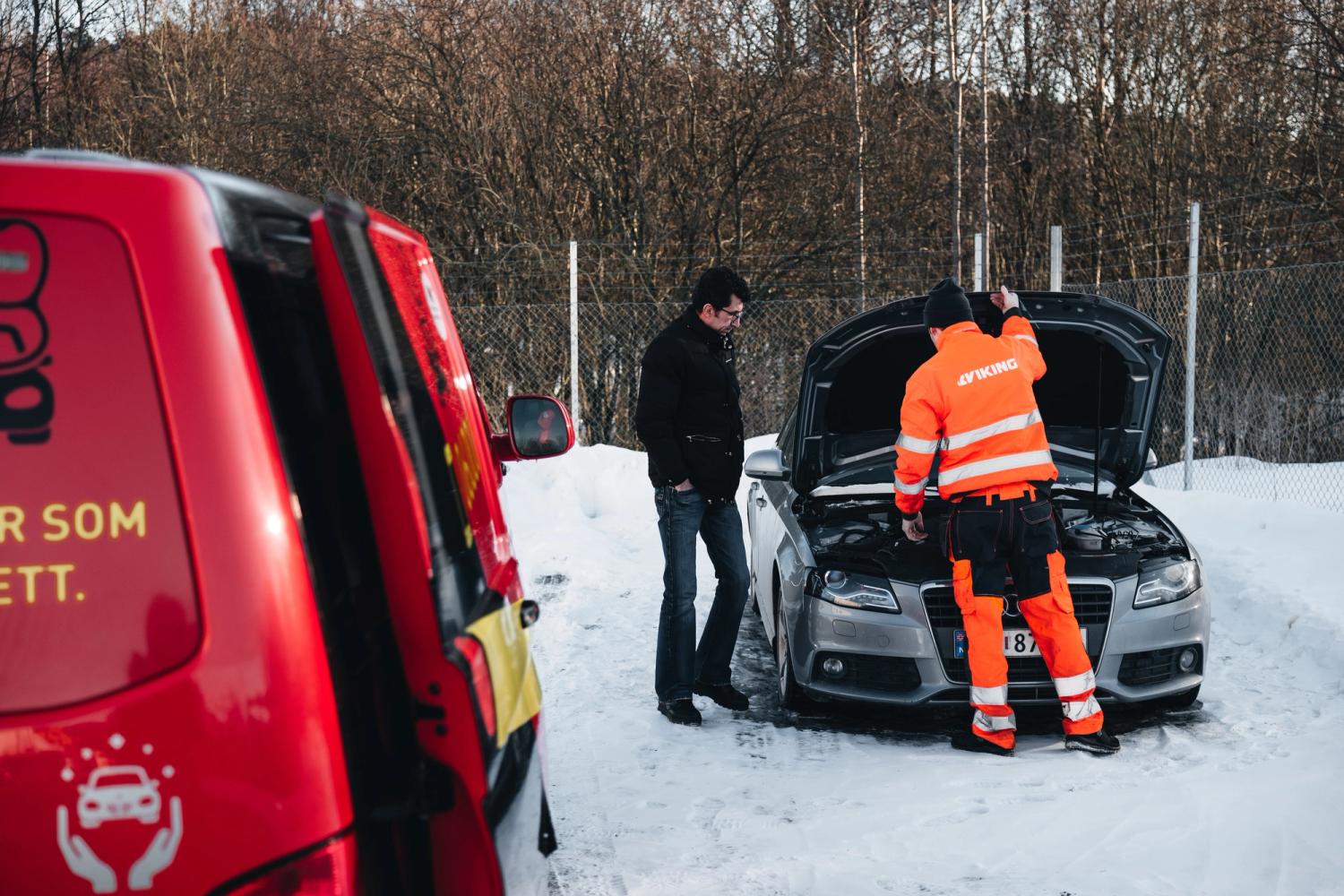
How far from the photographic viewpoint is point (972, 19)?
1970 centimetres

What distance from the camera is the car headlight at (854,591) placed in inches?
215

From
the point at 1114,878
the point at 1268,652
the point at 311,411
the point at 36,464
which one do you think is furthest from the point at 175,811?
the point at 1268,652

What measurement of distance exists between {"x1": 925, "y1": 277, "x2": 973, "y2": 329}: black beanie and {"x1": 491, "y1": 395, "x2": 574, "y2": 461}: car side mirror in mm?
2234

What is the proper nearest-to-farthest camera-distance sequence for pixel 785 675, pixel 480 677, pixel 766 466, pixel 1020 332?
pixel 480 677 < pixel 1020 332 < pixel 785 675 < pixel 766 466

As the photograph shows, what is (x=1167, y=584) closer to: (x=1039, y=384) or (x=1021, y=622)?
(x=1021, y=622)

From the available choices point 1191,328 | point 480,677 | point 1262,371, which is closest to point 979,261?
point 1191,328

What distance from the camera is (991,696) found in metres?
5.25

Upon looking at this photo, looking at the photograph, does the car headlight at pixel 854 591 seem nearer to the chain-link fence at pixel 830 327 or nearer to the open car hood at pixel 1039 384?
the open car hood at pixel 1039 384

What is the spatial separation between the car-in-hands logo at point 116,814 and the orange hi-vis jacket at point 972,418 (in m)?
4.19

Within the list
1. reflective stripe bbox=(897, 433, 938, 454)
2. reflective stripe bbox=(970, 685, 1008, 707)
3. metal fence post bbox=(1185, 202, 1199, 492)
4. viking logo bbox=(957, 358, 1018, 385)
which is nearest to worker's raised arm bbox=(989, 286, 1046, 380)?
viking logo bbox=(957, 358, 1018, 385)

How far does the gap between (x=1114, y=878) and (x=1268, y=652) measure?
3.52 m

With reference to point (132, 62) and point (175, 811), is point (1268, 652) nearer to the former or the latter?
point (175, 811)

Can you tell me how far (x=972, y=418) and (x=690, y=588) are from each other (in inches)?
60.8

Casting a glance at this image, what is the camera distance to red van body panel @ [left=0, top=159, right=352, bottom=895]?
1.60 metres
